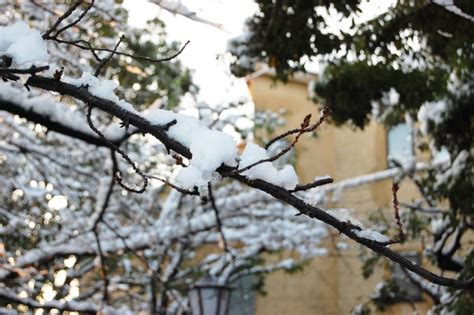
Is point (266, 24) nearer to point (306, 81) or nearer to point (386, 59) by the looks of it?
point (386, 59)

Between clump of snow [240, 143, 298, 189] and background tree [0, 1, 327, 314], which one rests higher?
background tree [0, 1, 327, 314]

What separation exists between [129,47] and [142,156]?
89.5 inches

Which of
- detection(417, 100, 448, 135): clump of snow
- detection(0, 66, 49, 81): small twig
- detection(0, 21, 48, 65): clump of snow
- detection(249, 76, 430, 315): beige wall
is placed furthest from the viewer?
detection(249, 76, 430, 315): beige wall

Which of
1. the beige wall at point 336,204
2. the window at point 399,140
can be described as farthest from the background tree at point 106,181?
the window at point 399,140

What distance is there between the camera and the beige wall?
15.7 m

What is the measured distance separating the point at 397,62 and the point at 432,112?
1.29 meters

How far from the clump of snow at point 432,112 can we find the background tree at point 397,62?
1cm

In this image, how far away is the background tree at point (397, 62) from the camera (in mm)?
4852

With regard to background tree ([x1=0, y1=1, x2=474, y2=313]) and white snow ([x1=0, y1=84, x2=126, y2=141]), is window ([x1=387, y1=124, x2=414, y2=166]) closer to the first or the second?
background tree ([x1=0, y1=1, x2=474, y2=313])

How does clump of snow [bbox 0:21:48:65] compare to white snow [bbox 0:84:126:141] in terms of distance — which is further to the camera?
white snow [bbox 0:84:126:141]

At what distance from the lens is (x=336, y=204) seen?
611 inches

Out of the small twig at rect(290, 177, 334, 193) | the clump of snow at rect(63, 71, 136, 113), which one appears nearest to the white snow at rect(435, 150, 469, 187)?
the small twig at rect(290, 177, 334, 193)

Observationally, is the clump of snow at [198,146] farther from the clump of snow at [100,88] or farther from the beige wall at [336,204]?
the beige wall at [336,204]

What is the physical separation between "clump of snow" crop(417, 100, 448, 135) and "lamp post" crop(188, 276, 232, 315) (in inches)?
114
